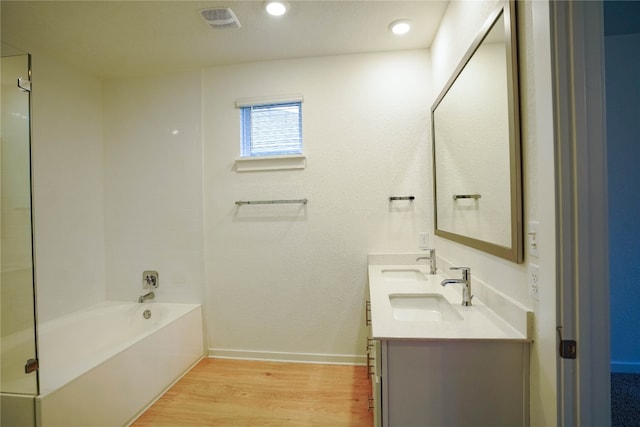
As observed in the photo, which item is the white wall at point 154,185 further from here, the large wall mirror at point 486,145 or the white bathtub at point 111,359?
the large wall mirror at point 486,145

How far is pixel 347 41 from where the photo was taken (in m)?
2.18

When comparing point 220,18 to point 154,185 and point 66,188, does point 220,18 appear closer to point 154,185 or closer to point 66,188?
point 154,185

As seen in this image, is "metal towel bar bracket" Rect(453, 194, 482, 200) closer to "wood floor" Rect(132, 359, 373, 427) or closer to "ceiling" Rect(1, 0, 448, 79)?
"ceiling" Rect(1, 0, 448, 79)

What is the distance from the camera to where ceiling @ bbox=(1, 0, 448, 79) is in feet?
5.83

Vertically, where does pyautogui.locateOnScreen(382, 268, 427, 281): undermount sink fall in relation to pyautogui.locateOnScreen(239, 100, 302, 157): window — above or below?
below

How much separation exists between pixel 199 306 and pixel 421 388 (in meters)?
2.08

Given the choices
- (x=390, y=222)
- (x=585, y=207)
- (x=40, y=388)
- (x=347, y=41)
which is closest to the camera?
(x=585, y=207)

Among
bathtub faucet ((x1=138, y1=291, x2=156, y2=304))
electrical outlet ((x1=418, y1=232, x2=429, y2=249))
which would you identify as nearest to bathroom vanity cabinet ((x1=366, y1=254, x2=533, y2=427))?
electrical outlet ((x1=418, y1=232, x2=429, y2=249))

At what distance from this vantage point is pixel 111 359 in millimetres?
1685

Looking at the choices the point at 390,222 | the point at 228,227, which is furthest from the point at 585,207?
the point at 228,227

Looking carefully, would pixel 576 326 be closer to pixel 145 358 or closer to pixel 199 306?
pixel 145 358

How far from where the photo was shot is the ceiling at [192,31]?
1.78 m

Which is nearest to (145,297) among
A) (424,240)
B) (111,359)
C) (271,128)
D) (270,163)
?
(111,359)

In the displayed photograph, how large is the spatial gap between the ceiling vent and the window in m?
0.65
